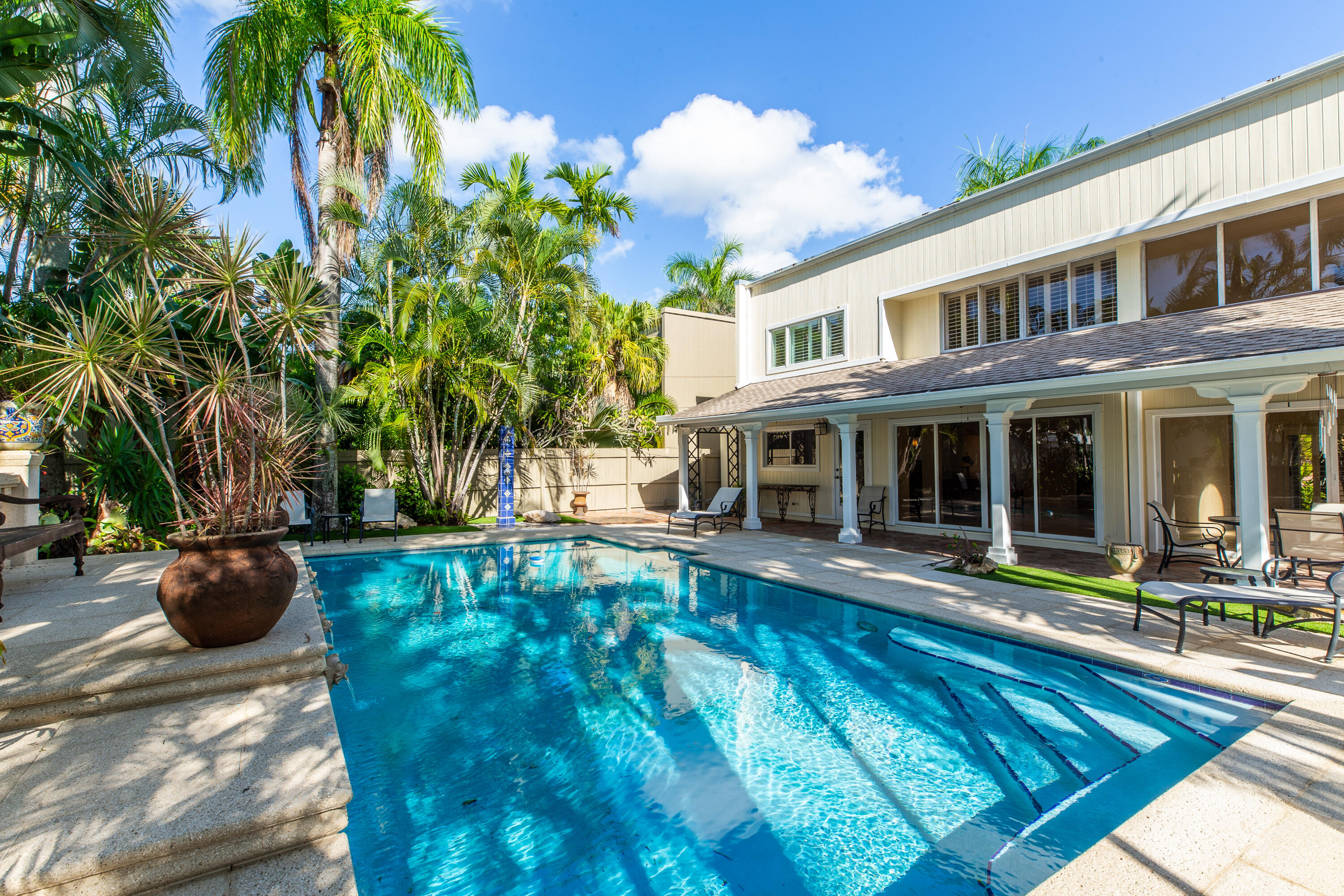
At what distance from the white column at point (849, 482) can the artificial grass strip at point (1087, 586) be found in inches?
114

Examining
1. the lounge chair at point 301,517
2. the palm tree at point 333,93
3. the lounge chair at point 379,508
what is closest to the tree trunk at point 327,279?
the palm tree at point 333,93

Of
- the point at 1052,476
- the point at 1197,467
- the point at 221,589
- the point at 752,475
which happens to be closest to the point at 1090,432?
the point at 1052,476

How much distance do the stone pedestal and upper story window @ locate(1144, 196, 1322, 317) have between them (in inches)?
630

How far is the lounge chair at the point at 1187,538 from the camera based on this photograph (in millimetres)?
7559

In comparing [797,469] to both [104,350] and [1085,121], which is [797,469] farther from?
[1085,121]

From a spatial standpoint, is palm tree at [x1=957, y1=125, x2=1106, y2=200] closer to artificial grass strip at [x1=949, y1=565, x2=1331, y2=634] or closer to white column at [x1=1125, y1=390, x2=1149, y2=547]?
white column at [x1=1125, y1=390, x2=1149, y2=547]

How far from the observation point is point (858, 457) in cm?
1366

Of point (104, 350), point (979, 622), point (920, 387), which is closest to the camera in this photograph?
point (104, 350)

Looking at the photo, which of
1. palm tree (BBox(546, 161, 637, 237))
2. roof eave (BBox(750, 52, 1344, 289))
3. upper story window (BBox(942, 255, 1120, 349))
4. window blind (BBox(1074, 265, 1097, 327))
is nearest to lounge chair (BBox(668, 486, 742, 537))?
upper story window (BBox(942, 255, 1120, 349))

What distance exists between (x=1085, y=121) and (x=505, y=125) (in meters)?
18.5

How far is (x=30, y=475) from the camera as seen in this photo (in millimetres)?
8047

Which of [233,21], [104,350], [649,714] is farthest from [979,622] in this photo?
[233,21]

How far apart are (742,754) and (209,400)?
467cm

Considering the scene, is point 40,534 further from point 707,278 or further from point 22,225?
point 707,278
